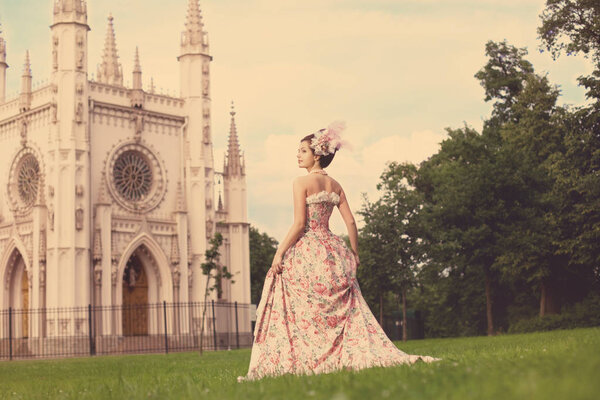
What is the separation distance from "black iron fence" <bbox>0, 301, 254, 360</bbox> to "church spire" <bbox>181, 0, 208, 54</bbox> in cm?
1446

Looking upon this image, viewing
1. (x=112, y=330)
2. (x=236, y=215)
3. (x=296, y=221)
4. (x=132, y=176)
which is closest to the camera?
(x=296, y=221)

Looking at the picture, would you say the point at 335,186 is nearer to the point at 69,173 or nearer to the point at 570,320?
the point at 570,320

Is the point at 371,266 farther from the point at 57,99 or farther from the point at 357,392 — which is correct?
the point at 357,392

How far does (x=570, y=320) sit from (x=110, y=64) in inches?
1268

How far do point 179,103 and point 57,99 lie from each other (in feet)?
24.8

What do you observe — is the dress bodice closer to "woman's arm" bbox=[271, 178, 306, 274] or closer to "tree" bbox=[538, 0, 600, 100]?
"woman's arm" bbox=[271, 178, 306, 274]

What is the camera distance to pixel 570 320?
31.0 meters

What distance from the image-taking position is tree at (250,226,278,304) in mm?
61438

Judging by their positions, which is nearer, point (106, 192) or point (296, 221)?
point (296, 221)

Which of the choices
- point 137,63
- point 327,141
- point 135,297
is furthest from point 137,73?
point 327,141

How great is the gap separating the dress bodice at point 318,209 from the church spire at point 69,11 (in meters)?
36.2

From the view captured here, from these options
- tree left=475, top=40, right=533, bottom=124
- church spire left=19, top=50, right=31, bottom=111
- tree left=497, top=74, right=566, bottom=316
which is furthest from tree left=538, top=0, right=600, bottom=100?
church spire left=19, top=50, right=31, bottom=111

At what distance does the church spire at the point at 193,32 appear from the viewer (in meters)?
47.2

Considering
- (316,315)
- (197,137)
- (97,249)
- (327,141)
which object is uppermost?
(197,137)
